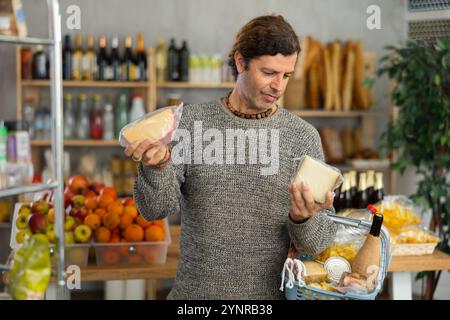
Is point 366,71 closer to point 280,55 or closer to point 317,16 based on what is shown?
point 317,16

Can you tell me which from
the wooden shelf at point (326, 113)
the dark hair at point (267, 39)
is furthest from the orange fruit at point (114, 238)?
the wooden shelf at point (326, 113)

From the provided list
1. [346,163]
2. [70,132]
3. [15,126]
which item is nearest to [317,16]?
[346,163]

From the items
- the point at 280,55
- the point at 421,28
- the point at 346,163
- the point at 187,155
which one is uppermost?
the point at 421,28

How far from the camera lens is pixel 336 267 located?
1941 mm

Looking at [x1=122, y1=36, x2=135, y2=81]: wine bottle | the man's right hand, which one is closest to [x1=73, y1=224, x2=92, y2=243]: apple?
the man's right hand

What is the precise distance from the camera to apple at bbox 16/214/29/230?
97.8 inches

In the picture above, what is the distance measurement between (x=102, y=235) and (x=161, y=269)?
261 millimetres

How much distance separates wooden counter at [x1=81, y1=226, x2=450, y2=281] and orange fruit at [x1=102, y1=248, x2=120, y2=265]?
0.17 feet

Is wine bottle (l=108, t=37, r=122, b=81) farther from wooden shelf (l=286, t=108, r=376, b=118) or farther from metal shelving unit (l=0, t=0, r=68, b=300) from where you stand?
metal shelving unit (l=0, t=0, r=68, b=300)

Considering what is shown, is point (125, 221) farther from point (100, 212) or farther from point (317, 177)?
point (317, 177)

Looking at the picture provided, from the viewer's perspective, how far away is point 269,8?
5520 millimetres

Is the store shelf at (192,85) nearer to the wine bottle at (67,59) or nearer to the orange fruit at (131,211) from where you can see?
the wine bottle at (67,59)

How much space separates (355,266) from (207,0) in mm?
3892
